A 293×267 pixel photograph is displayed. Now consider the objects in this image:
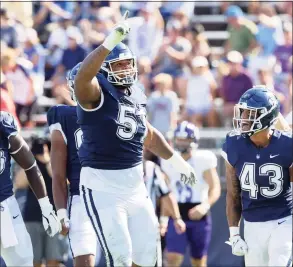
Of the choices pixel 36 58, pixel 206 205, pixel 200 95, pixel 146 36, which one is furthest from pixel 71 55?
pixel 206 205

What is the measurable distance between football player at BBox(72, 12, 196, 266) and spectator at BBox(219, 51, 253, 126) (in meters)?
5.87

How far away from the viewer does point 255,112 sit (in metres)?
6.94

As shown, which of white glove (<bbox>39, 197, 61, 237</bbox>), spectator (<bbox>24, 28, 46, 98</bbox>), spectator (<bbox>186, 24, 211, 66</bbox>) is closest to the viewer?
white glove (<bbox>39, 197, 61, 237</bbox>)

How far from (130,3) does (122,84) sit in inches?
339

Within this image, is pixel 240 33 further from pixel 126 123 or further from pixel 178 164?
pixel 126 123

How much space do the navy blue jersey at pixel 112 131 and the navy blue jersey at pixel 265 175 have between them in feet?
2.70

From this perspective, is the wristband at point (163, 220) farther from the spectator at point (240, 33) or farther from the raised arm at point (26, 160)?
the spectator at point (240, 33)

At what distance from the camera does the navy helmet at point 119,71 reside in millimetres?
6555

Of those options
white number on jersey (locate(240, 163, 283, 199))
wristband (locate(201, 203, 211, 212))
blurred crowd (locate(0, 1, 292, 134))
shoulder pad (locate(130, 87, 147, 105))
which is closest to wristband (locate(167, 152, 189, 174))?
white number on jersey (locate(240, 163, 283, 199))

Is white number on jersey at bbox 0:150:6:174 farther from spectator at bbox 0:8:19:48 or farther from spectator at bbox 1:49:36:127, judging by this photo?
spectator at bbox 0:8:19:48

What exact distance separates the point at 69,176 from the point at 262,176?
60.8 inches

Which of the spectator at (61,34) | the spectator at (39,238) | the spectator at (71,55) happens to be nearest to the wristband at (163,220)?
the spectator at (39,238)

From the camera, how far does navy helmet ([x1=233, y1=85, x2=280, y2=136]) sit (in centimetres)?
692

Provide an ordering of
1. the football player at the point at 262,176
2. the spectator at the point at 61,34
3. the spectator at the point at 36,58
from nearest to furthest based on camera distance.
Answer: the football player at the point at 262,176
the spectator at the point at 36,58
the spectator at the point at 61,34
